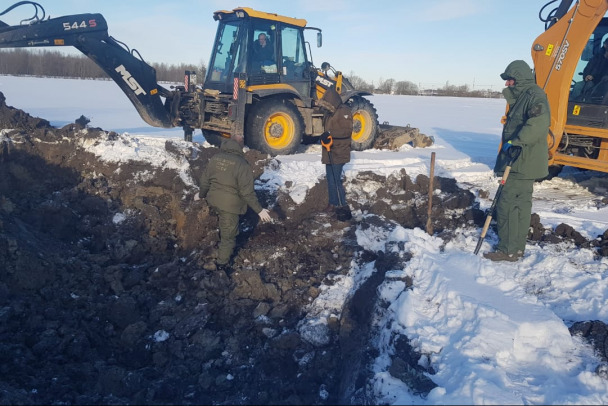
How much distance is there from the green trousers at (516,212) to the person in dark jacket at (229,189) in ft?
9.40

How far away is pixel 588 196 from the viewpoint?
29.3ft

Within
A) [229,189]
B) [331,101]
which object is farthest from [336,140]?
[229,189]

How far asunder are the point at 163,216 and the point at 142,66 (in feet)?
14.0

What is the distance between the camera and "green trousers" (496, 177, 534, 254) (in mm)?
5512

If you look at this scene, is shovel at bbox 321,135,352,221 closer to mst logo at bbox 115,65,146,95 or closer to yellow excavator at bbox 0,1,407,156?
yellow excavator at bbox 0,1,407,156

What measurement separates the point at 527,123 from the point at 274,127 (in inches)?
227

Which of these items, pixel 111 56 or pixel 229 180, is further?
pixel 111 56

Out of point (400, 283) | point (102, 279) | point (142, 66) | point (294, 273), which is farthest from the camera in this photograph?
point (142, 66)

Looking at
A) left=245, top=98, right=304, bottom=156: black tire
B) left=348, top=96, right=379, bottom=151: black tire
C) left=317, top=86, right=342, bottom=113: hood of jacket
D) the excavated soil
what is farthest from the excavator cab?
left=317, top=86, right=342, bottom=113: hood of jacket

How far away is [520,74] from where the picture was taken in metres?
5.45

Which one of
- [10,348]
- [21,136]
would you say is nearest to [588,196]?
[10,348]

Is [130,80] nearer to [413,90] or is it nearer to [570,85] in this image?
[570,85]

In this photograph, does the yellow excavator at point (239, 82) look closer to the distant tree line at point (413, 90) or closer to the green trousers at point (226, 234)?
the green trousers at point (226, 234)

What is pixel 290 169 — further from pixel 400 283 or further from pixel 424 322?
pixel 424 322
